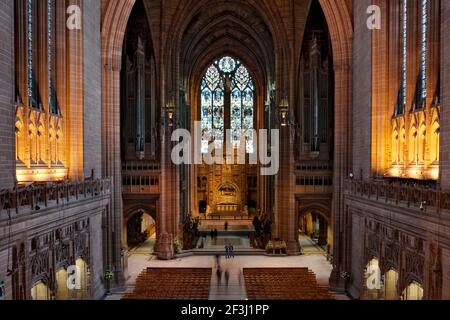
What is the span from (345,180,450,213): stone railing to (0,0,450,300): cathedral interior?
0.06 metres

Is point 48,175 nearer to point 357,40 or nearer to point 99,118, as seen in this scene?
point 99,118

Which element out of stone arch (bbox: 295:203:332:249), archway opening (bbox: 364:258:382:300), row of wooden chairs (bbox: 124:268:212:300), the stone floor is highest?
stone arch (bbox: 295:203:332:249)

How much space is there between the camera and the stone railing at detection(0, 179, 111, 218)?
11.7 m

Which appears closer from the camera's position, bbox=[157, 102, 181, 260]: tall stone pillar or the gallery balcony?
the gallery balcony

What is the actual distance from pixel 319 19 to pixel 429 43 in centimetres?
1720

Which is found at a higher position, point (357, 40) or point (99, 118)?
point (357, 40)

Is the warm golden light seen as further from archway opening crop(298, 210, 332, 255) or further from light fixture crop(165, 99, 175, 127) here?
archway opening crop(298, 210, 332, 255)

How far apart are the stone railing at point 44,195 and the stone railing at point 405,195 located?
11.1 meters

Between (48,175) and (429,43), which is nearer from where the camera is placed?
(429,43)

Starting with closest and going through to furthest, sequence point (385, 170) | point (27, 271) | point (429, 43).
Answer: point (27, 271), point (429, 43), point (385, 170)

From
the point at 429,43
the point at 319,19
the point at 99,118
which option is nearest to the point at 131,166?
the point at 99,118

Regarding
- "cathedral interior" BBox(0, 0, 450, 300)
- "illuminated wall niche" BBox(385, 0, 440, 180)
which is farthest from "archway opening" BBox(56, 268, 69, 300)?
"illuminated wall niche" BBox(385, 0, 440, 180)

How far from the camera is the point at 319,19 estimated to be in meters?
31.8

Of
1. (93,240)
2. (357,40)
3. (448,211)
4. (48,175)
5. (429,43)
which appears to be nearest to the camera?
(448,211)
